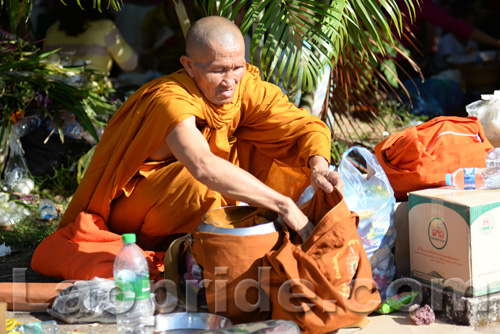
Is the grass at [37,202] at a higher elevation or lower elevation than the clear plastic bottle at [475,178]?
lower

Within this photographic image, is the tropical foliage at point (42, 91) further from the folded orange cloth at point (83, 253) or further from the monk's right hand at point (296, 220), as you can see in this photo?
the monk's right hand at point (296, 220)


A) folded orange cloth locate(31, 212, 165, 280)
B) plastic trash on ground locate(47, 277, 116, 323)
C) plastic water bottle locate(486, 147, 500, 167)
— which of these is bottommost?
plastic trash on ground locate(47, 277, 116, 323)

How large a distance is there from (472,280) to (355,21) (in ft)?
5.41

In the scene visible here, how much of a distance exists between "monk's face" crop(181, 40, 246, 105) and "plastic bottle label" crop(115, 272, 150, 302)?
963 millimetres

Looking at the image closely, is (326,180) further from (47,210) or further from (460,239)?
(47,210)

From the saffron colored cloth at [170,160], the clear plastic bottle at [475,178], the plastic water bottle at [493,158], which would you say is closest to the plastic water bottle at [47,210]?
the saffron colored cloth at [170,160]

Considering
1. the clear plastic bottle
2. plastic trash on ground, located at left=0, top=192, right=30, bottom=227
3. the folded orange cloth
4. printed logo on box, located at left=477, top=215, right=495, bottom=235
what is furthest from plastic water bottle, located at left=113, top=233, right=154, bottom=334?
plastic trash on ground, located at left=0, top=192, right=30, bottom=227

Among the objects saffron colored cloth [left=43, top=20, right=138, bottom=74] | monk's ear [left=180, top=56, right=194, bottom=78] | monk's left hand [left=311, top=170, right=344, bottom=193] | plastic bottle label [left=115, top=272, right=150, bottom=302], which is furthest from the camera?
saffron colored cloth [left=43, top=20, right=138, bottom=74]

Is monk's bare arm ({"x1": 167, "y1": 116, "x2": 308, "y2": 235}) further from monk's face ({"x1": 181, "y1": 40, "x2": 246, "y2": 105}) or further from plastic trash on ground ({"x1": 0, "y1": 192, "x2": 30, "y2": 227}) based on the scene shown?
plastic trash on ground ({"x1": 0, "y1": 192, "x2": 30, "y2": 227})

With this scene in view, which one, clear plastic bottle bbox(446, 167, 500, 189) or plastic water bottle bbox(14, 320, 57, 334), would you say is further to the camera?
clear plastic bottle bbox(446, 167, 500, 189)

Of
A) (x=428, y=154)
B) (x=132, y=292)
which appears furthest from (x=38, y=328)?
(x=428, y=154)

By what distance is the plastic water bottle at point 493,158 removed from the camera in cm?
321

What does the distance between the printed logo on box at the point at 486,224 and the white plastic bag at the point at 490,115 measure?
1.29 meters

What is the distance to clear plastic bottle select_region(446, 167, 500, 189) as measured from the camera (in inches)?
119
